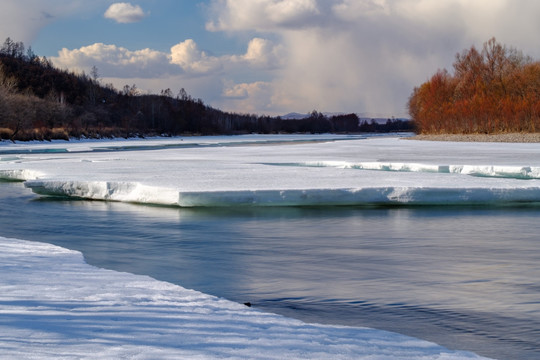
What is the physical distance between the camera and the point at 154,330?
11.7ft

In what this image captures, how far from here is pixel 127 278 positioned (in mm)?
5023

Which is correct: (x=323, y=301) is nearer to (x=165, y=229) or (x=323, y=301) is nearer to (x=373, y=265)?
(x=373, y=265)

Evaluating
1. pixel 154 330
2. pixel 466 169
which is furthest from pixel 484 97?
pixel 154 330

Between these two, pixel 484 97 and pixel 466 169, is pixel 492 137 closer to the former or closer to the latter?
pixel 484 97

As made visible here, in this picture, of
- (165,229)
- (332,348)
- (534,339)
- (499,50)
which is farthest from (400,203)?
(499,50)

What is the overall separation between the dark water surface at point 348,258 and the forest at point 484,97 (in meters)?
36.3

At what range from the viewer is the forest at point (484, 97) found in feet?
147

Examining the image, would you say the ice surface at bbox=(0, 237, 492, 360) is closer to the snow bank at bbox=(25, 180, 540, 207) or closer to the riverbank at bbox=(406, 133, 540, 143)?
the snow bank at bbox=(25, 180, 540, 207)

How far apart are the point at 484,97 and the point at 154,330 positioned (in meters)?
49.5

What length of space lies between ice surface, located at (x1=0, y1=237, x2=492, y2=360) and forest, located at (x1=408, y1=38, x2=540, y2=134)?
139 feet

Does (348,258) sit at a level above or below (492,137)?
below

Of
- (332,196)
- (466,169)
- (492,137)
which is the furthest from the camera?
(492,137)

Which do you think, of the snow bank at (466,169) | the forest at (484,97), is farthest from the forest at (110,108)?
the snow bank at (466,169)

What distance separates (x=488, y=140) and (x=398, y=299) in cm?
3958
